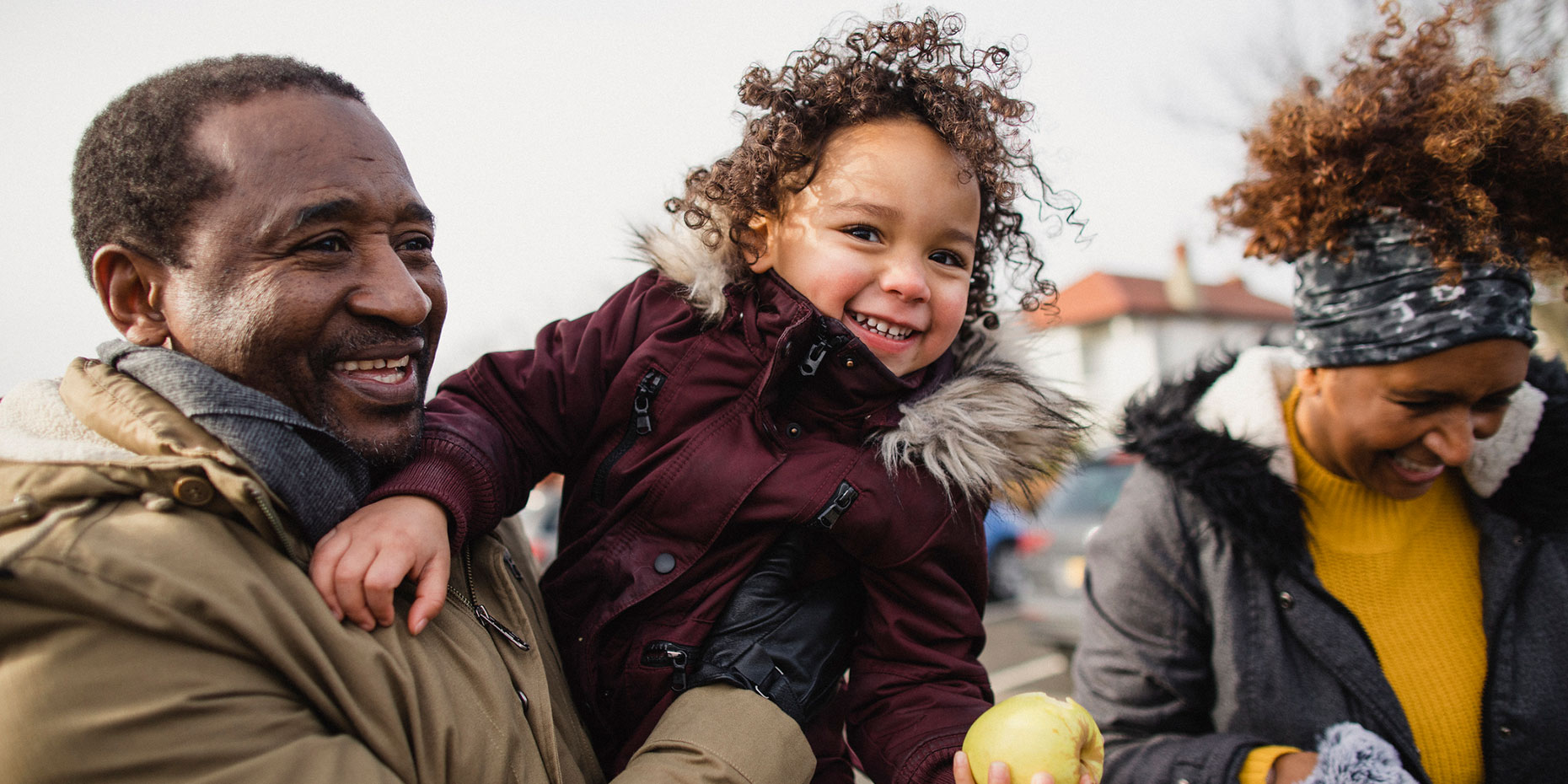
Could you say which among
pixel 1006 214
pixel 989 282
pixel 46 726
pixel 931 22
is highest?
pixel 931 22

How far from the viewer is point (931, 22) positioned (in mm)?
2387

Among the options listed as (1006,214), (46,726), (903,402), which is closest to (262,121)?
(46,726)

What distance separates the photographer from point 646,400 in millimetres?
2014

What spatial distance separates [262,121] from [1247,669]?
2738 millimetres

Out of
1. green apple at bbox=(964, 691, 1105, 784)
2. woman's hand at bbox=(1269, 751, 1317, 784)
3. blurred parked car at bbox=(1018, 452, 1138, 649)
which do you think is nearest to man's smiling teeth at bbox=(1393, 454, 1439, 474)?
woman's hand at bbox=(1269, 751, 1317, 784)

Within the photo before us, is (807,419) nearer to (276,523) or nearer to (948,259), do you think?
(948,259)

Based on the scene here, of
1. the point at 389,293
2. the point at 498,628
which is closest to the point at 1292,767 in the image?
the point at 498,628

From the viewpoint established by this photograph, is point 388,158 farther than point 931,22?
No

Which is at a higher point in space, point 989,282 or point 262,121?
point 989,282

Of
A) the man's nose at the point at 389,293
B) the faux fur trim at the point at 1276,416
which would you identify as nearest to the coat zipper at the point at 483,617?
the man's nose at the point at 389,293

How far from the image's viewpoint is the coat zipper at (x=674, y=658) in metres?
1.87

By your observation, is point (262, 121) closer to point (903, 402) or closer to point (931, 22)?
point (903, 402)

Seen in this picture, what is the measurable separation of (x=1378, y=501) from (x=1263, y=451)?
0.44 meters

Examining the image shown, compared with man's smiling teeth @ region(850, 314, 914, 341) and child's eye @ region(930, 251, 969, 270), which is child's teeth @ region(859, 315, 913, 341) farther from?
child's eye @ region(930, 251, 969, 270)
